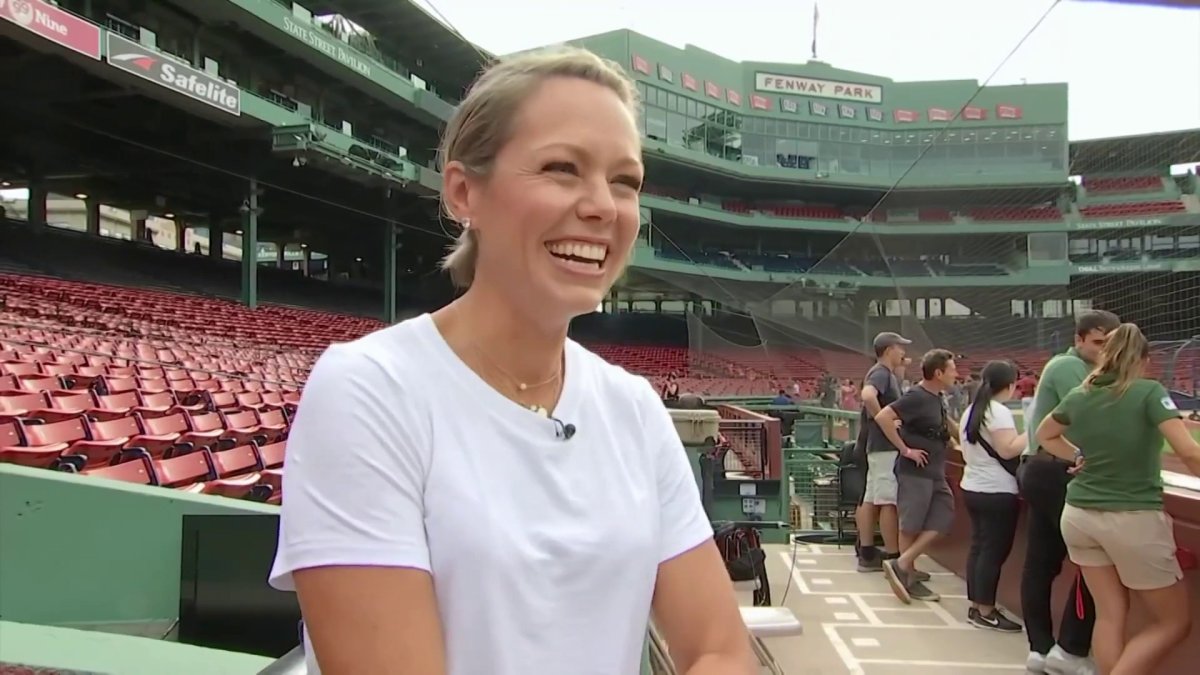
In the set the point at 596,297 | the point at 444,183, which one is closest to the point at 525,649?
the point at 596,297

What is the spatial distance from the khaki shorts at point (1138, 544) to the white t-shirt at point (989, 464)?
1190mm

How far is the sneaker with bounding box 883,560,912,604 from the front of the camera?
4.67m

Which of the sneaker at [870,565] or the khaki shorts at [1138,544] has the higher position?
the khaki shorts at [1138,544]

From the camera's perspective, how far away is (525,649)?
811 millimetres

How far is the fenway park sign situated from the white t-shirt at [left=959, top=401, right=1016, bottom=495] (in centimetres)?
1643

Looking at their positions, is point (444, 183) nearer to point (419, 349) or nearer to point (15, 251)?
point (419, 349)

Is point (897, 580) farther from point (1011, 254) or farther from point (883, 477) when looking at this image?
point (1011, 254)

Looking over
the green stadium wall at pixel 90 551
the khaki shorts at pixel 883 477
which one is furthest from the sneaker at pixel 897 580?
the green stadium wall at pixel 90 551

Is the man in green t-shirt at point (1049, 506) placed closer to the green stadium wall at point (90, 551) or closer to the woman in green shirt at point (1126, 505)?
the woman in green shirt at point (1126, 505)

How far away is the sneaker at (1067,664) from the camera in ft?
10.8

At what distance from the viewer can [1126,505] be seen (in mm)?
2816

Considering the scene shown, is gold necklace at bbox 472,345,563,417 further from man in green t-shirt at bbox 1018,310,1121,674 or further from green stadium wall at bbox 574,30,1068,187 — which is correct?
green stadium wall at bbox 574,30,1068,187

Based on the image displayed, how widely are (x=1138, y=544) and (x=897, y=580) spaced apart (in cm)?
210

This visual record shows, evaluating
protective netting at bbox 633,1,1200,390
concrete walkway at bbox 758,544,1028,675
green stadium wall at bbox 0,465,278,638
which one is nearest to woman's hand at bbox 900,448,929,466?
concrete walkway at bbox 758,544,1028,675
